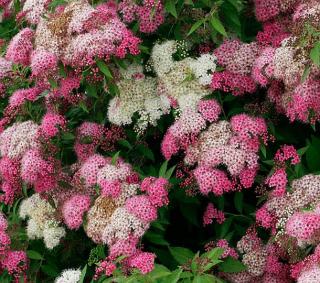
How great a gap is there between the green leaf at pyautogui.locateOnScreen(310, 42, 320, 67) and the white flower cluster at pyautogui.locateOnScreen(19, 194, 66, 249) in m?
2.16

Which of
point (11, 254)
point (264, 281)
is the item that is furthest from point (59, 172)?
point (264, 281)

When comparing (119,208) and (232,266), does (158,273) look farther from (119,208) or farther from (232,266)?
(232,266)

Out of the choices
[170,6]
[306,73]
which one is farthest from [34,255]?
[306,73]

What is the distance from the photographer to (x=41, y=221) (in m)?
4.96

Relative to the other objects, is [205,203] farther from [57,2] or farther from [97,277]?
[57,2]

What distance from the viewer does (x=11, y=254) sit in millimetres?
4875

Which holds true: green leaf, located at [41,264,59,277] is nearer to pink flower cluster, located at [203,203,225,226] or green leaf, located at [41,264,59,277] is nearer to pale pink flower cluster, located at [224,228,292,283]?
pink flower cluster, located at [203,203,225,226]

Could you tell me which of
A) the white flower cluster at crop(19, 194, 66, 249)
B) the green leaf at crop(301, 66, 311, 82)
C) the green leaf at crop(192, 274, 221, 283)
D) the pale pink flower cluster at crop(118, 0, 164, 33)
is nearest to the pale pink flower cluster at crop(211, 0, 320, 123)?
the green leaf at crop(301, 66, 311, 82)

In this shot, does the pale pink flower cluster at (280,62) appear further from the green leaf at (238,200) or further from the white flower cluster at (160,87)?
the green leaf at (238,200)

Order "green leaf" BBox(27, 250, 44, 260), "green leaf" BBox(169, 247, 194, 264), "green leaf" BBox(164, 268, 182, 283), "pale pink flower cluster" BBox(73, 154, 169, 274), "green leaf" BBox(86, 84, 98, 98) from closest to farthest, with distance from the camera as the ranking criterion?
"green leaf" BBox(164, 268, 182, 283) < "pale pink flower cluster" BBox(73, 154, 169, 274) < "green leaf" BBox(169, 247, 194, 264) < "green leaf" BBox(86, 84, 98, 98) < "green leaf" BBox(27, 250, 44, 260)

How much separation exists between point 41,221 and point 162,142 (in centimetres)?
107

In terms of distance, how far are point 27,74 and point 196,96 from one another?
178 centimetres

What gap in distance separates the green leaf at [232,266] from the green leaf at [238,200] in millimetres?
419

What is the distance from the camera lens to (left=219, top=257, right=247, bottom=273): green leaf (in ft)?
14.9
